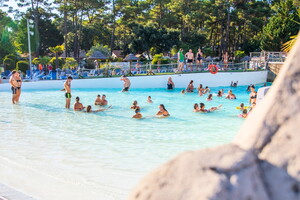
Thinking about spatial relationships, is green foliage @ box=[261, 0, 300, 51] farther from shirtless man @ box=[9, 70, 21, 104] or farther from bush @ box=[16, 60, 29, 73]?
shirtless man @ box=[9, 70, 21, 104]

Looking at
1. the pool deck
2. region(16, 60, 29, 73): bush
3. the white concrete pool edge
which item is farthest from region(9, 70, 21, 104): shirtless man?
region(16, 60, 29, 73): bush

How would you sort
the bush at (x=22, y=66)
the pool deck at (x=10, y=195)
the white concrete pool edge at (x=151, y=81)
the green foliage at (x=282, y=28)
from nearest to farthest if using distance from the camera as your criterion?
the pool deck at (x=10, y=195), the white concrete pool edge at (x=151, y=81), the bush at (x=22, y=66), the green foliage at (x=282, y=28)

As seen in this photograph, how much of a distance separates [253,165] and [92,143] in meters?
7.63

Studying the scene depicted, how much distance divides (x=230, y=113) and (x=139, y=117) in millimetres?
3867

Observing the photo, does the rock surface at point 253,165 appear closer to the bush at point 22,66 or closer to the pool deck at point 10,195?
the pool deck at point 10,195

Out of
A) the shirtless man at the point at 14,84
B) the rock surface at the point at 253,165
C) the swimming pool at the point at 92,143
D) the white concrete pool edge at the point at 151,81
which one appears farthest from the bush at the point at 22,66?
the rock surface at the point at 253,165

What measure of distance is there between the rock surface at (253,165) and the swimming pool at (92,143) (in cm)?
409

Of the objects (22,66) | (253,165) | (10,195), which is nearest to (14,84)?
(10,195)

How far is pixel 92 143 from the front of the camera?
879 centimetres

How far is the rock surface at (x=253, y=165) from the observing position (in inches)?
54.1

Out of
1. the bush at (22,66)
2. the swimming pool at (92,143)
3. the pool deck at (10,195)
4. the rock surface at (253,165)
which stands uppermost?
the bush at (22,66)

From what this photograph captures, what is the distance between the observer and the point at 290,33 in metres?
33.9

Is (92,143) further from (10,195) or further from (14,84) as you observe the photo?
(14,84)

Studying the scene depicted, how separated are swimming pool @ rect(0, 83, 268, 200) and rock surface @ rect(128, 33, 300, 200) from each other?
161 inches
